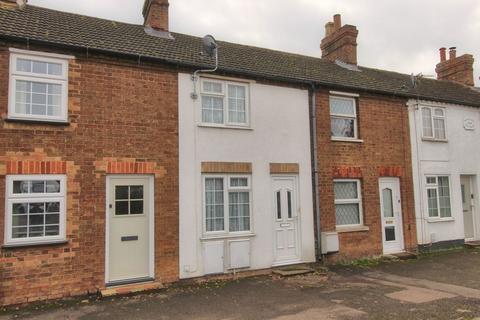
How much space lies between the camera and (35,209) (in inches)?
298

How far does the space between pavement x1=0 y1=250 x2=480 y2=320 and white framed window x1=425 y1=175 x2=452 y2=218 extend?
345 centimetres

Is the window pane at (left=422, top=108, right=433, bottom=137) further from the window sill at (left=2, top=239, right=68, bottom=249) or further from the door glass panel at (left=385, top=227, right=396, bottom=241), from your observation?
the window sill at (left=2, top=239, right=68, bottom=249)

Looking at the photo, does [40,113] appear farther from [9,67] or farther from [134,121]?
[134,121]

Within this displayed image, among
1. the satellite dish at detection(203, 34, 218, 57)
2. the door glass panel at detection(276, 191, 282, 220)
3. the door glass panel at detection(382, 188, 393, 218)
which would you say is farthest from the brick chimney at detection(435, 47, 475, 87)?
the satellite dish at detection(203, 34, 218, 57)

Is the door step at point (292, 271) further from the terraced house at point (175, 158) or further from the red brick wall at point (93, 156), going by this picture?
the red brick wall at point (93, 156)

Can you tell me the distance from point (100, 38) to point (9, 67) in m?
2.17

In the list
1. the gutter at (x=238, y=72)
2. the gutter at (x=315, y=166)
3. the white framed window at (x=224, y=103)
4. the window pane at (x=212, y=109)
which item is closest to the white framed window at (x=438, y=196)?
the gutter at (x=238, y=72)

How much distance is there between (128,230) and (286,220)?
4139 millimetres

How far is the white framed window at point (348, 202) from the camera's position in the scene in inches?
445

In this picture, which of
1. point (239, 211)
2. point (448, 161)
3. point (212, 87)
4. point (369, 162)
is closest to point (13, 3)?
point (212, 87)

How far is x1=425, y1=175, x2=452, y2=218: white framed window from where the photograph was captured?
42.4ft

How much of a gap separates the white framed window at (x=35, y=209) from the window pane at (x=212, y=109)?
3.60 m

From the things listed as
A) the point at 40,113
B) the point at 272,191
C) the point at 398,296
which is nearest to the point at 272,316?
the point at 398,296

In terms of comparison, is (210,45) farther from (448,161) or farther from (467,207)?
(467,207)
